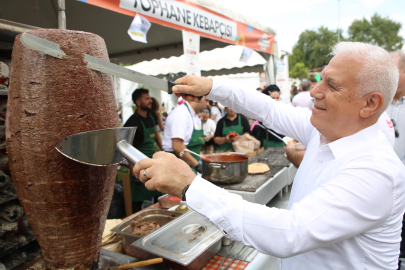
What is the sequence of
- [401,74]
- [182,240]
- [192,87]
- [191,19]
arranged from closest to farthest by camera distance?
[192,87] → [182,240] → [401,74] → [191,19]

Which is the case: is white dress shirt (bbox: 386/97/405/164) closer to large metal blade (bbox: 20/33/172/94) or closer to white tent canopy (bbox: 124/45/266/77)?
large metal blade (bbox: 20/33/172/94)

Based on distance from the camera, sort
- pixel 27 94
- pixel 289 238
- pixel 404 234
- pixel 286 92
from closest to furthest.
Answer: pixel 289 238 < pixel 27 94 < pixel 404 234 < pixel 286 92

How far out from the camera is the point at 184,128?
3.59m

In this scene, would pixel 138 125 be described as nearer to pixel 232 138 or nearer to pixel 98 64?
pixel 232 138

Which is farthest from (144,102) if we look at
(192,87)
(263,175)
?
(192,87)

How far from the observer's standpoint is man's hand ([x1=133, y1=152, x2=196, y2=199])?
0.89 metres

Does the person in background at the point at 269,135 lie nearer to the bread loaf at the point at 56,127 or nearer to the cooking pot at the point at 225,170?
the cooking pot at the point at 225,170

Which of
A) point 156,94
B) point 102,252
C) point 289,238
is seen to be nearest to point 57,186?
point 102,252

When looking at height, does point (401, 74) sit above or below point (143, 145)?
above

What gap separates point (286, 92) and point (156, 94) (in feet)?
20.4

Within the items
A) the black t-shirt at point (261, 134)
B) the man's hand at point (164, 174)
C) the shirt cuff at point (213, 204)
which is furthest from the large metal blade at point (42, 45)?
the black t-shirt at point (261, 134)

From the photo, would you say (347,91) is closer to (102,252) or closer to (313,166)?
(313,166)

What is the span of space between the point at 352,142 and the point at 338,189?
0.32 metres

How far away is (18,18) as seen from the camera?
3592mm
